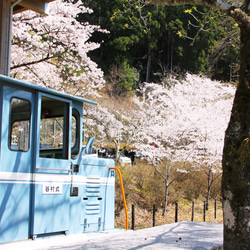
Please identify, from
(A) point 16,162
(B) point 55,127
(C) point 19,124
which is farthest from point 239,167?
(B) point 55,127

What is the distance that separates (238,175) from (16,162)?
9.69ft

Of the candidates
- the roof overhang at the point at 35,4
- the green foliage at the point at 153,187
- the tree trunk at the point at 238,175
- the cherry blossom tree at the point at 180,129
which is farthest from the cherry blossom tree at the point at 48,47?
the tree trunk at the point at 238,175

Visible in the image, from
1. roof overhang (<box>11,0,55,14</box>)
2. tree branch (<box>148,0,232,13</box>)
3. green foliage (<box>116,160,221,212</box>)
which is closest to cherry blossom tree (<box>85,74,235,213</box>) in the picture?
green foliage (<box>116,160,221,212</box>)

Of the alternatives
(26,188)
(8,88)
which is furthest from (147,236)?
(8,88)

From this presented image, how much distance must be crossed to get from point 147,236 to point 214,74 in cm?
3275

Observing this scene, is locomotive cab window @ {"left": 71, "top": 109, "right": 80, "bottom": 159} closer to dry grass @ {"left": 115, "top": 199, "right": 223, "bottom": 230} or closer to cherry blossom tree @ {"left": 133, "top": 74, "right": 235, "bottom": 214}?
dry grass @ {"left": 115, "top": 199, "right": 223, "bottom": 230}

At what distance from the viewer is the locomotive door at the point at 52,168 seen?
5.11 m

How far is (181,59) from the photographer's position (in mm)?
38031

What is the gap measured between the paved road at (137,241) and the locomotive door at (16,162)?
0.27 m

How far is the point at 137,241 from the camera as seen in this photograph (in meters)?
5.17

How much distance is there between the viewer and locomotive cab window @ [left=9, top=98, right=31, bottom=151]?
191 inches

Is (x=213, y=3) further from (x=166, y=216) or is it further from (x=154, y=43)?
(x=154, y=43)

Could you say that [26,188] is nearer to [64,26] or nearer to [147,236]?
[147,236]

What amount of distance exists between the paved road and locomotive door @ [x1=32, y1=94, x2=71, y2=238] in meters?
0.26
